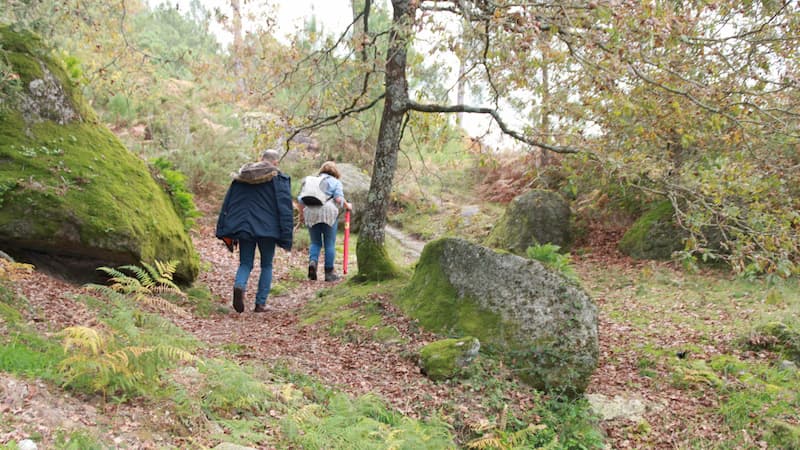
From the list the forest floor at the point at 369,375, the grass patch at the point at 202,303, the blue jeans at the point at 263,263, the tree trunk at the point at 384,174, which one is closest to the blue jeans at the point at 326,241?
the tree trunk at the point at 384,174

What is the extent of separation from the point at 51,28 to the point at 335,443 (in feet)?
17.4

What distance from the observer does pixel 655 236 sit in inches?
436

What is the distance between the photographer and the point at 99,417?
313 centimetres

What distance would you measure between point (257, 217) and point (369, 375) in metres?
2.99

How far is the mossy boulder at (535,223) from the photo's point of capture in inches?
491

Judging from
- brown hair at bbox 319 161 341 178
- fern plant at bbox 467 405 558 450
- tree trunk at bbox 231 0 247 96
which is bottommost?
fern plant at bbox 467 405 558 450

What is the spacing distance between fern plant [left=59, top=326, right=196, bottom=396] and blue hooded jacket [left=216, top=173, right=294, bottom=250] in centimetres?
370

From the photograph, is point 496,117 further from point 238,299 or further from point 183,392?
point 183,392

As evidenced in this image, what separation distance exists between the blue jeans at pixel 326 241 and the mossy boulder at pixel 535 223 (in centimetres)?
461

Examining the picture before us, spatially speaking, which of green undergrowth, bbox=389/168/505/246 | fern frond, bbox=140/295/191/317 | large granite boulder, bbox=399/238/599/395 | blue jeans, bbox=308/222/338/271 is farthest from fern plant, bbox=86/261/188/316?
green undergrowth, bbox=389/168/505/246

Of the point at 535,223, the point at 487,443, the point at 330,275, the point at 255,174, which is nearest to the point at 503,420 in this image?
the point at 487,443

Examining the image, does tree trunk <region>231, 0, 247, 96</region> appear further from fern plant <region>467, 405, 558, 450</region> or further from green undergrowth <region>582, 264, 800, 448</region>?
green undergrowth <region>582, 264, 800, 448</region>

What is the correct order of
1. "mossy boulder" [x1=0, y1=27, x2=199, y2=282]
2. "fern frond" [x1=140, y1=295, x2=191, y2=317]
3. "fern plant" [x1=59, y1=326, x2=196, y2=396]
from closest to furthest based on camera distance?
"fern plant" [x1=59, y1=326, x2=196, y2=396] < "fern frond" [x1=140, y1=295, x2=191, y2=317] < "mossy boulder" [x1=0, y1=27, x2=199, y2=282]

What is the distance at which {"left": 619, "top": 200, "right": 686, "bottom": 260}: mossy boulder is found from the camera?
35.4 ft
